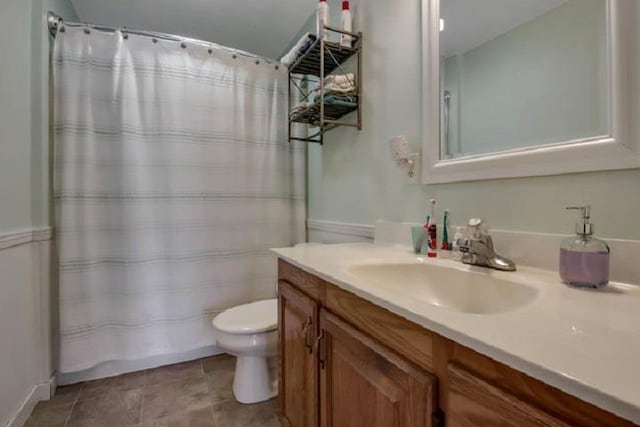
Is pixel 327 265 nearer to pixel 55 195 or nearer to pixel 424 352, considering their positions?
pixel 424 352

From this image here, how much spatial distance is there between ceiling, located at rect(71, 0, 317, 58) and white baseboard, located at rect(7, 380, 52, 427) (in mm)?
2248

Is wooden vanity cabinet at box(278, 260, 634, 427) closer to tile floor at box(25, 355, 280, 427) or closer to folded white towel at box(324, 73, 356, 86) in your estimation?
tile floor at box(25, 355, 280, 427)

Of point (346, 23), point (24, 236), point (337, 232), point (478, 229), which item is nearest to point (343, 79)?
point (346, 23)

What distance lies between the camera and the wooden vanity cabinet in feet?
1.30

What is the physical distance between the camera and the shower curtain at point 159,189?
5.53 feet

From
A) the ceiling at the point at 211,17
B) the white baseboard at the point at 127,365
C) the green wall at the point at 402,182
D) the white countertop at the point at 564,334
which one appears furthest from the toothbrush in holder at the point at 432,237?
the ceiling at the point at 211,17

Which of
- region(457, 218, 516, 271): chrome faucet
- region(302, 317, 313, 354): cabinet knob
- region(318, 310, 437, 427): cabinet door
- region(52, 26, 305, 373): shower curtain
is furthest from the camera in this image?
region(52, 26, 305, 373): shower curtain

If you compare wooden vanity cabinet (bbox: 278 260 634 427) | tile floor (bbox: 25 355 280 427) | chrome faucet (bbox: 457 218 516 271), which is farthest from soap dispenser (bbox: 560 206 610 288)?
tile floor (bbox: 25 355 280 427)

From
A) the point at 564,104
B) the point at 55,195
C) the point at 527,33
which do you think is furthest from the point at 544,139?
the point at 55,195

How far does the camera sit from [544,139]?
86 centimetres

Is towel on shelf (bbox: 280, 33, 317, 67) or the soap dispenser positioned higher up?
towel on shelf (bbox: 280, 33, 317, 67)

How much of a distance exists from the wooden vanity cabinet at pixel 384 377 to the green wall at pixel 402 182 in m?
0.56

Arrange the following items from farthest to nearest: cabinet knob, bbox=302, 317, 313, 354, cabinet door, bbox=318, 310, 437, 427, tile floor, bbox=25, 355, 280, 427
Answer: tile floor, bbox=25, 355, 280, 427 < cabinet knob, bbox=302, 317, 313, 354 < cabinet door, bbox=318, 310, 437, 427

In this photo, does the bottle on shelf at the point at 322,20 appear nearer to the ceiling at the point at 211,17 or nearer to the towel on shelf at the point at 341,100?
the towel on shelf at the point at 341,100
